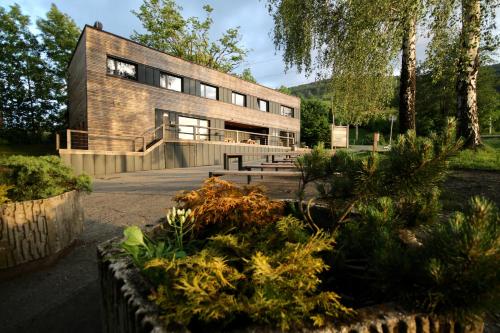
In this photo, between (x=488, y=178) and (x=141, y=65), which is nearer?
(x=488, y=178)

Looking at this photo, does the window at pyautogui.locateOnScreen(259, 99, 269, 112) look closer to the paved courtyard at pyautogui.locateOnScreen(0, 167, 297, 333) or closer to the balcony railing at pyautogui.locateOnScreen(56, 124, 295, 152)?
the balcony railing at pyautogui.locateOnScreen(56, 124, 295, 152)

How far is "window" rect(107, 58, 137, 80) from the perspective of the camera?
14469 mm

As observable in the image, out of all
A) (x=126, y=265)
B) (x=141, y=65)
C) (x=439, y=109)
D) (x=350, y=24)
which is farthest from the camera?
(x=439, y=109)

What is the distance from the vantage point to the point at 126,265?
887 mm

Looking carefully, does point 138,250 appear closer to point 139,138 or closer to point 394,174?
point 394,174

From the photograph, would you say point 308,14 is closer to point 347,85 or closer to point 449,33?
point 347,85

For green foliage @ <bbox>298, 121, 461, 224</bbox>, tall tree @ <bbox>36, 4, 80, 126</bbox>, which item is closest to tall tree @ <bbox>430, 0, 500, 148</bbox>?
green foliage @ <bbox>298, 121, 461, 224</bbox>

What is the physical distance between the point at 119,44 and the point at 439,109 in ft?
142

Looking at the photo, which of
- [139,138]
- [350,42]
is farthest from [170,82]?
[350,42]

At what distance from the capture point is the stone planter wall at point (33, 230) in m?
2.04

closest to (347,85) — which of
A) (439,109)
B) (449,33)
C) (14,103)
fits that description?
(449,33)

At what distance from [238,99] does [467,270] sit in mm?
23615

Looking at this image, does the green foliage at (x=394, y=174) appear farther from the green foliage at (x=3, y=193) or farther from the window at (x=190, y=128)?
the window at (x=190, y=128)

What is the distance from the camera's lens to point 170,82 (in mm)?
17531
